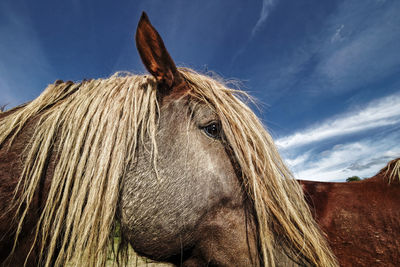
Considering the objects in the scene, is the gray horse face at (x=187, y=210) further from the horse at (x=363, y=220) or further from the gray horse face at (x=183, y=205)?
the horse at (x=363, y=220)

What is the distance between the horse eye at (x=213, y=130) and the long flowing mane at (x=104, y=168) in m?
0.08

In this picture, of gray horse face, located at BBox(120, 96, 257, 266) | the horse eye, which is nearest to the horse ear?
the horse eye

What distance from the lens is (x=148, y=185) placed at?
1389mm

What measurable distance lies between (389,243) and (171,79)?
1815mm

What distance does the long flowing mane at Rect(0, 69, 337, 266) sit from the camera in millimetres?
1245

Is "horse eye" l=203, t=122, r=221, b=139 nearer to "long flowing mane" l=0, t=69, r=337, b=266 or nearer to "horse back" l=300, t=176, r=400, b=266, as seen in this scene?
"long flowing mane" l=0, t=69, r=337, b=266

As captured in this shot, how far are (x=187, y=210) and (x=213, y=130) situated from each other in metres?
0.62

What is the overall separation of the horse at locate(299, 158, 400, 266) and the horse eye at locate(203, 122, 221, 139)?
0.85 metres

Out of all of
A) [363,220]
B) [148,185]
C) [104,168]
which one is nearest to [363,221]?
[363,220]

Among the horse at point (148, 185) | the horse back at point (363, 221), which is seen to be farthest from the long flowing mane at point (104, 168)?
the horse back at point (363, 221)

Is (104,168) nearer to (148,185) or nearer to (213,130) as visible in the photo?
(148,185)

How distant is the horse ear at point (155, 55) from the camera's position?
4.48 feet

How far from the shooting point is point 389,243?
1.21 m

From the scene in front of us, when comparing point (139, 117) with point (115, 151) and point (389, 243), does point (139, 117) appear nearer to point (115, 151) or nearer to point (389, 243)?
point (115, 151)
